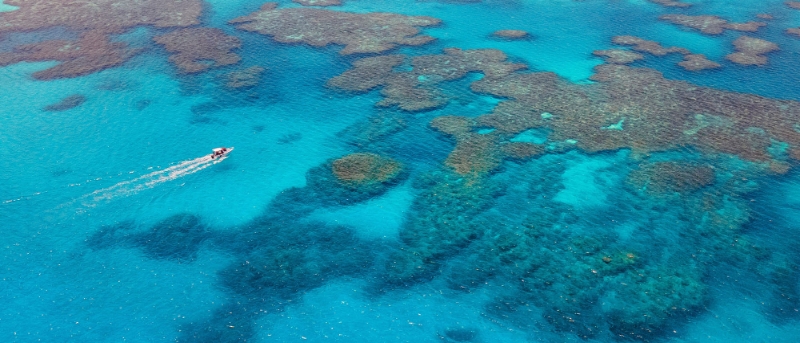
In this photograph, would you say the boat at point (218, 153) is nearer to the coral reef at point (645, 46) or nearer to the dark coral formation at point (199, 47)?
the dark coral formation at point (199, 47)

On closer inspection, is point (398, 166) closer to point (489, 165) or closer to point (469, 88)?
point (489, 165)

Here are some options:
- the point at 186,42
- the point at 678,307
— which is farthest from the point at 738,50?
the point at 186,42

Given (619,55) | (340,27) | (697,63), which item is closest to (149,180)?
(340,27)

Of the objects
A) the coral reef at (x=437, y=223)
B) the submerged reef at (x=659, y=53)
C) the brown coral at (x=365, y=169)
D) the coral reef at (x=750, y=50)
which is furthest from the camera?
the coral reef at (x=750, y=50)

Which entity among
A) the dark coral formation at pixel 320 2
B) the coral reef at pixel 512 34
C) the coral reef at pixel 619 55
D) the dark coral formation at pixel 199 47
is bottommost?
the dark coral formation at pixel 199 47

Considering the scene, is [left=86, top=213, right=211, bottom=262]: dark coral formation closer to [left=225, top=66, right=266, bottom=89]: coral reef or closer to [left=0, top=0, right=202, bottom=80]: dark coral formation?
[left=225, top=66, right=266, bottom=89]: coral reef

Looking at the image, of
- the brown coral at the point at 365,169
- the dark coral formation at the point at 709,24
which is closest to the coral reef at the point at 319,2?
the brown coral at the point at 365,169

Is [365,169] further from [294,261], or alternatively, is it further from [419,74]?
[419,74]
